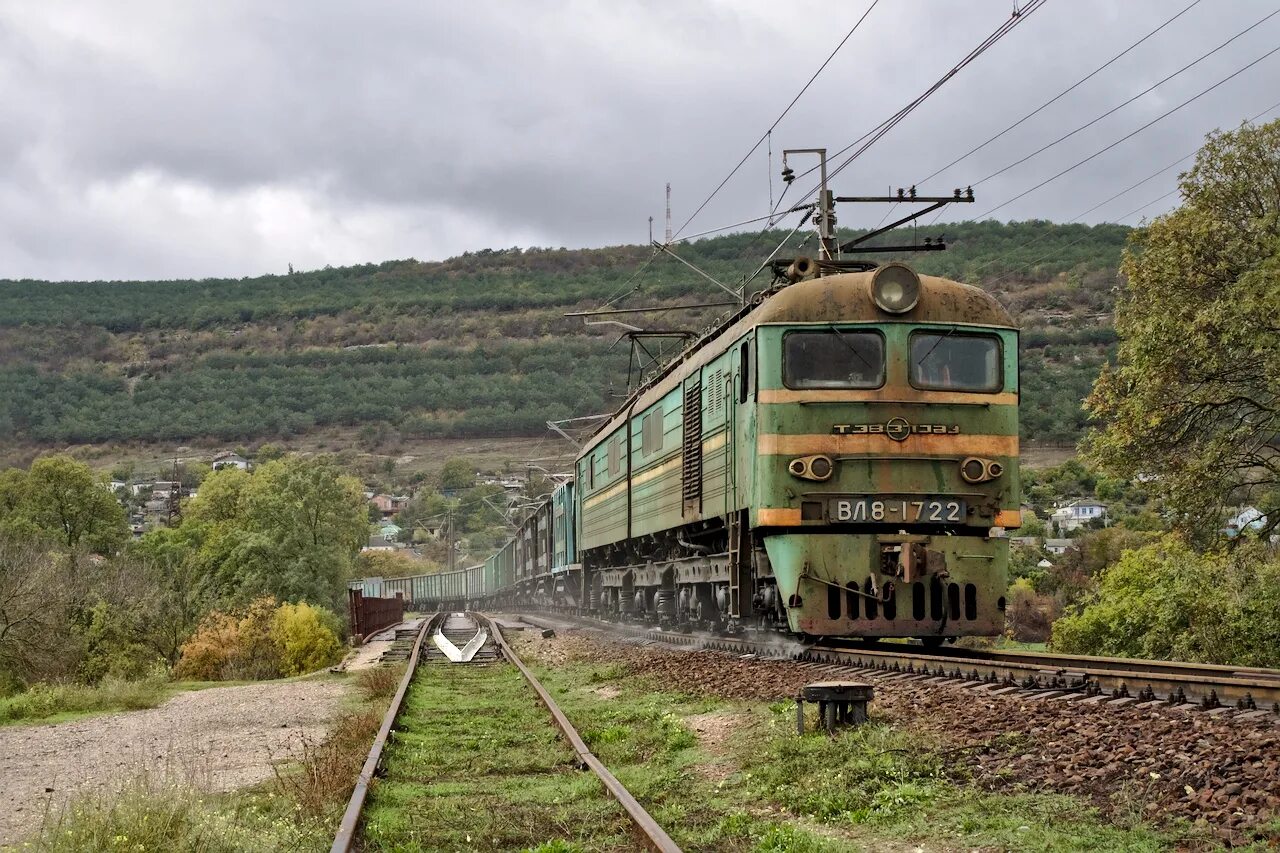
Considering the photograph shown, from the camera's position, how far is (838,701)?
9977 mm

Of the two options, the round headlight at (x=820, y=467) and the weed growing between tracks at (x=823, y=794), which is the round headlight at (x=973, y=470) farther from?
the weed growing between tracks at (x=823, y=794)

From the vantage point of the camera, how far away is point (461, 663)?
23016 millimetres

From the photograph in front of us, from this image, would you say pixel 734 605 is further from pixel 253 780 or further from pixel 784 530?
pixel 253 780

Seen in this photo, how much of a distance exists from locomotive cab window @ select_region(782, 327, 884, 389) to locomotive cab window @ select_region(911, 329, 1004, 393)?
1.51ft

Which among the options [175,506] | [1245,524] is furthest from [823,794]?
[175,506]

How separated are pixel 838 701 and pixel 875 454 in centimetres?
542

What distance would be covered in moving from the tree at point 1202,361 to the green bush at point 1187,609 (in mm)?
1389

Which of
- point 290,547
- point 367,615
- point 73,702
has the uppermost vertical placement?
point 290,547

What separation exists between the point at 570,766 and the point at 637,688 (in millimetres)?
5875

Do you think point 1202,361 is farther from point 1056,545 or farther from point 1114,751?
point 1056,545

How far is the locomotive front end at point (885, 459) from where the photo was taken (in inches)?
580

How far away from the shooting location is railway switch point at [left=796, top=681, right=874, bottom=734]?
9945 millimetres

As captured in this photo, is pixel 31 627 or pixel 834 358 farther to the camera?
pixel 31 627

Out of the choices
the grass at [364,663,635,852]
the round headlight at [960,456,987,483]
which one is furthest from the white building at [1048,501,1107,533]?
the grass at [364,663,635,852]
